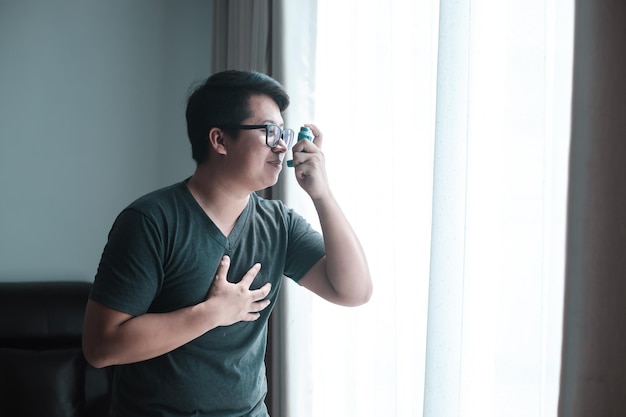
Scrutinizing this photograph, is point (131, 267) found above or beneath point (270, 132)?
beneath

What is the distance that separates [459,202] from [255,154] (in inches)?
17.7

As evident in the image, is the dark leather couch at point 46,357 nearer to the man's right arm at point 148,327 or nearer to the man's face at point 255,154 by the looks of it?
the man's right arm at point 148,327

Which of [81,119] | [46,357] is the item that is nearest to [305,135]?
[46,357]

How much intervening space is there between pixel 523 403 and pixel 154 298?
76 cm

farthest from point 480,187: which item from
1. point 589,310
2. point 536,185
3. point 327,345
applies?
point 327,345

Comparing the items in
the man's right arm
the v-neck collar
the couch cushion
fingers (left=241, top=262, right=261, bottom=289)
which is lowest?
the couch cushion

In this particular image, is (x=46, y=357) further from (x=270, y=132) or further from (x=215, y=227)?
(x=270, y=132)

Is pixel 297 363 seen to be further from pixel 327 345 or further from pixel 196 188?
pixel 196 188

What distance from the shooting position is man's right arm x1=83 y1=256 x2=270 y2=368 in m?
1.15

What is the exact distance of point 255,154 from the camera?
135 cm

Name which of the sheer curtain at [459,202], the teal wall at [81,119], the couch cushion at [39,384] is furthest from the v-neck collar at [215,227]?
→ the teal wall at [81,119]

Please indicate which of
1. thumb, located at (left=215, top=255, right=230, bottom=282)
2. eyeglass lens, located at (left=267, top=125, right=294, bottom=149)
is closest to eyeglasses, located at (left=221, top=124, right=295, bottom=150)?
eyeglass lens, located at (left=267, top=125, right=294, bottom=149)

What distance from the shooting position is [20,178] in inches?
103

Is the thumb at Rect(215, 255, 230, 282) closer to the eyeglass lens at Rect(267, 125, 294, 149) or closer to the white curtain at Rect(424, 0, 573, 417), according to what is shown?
the eyeglass lens at Rect(267, 125, 294, 149)
